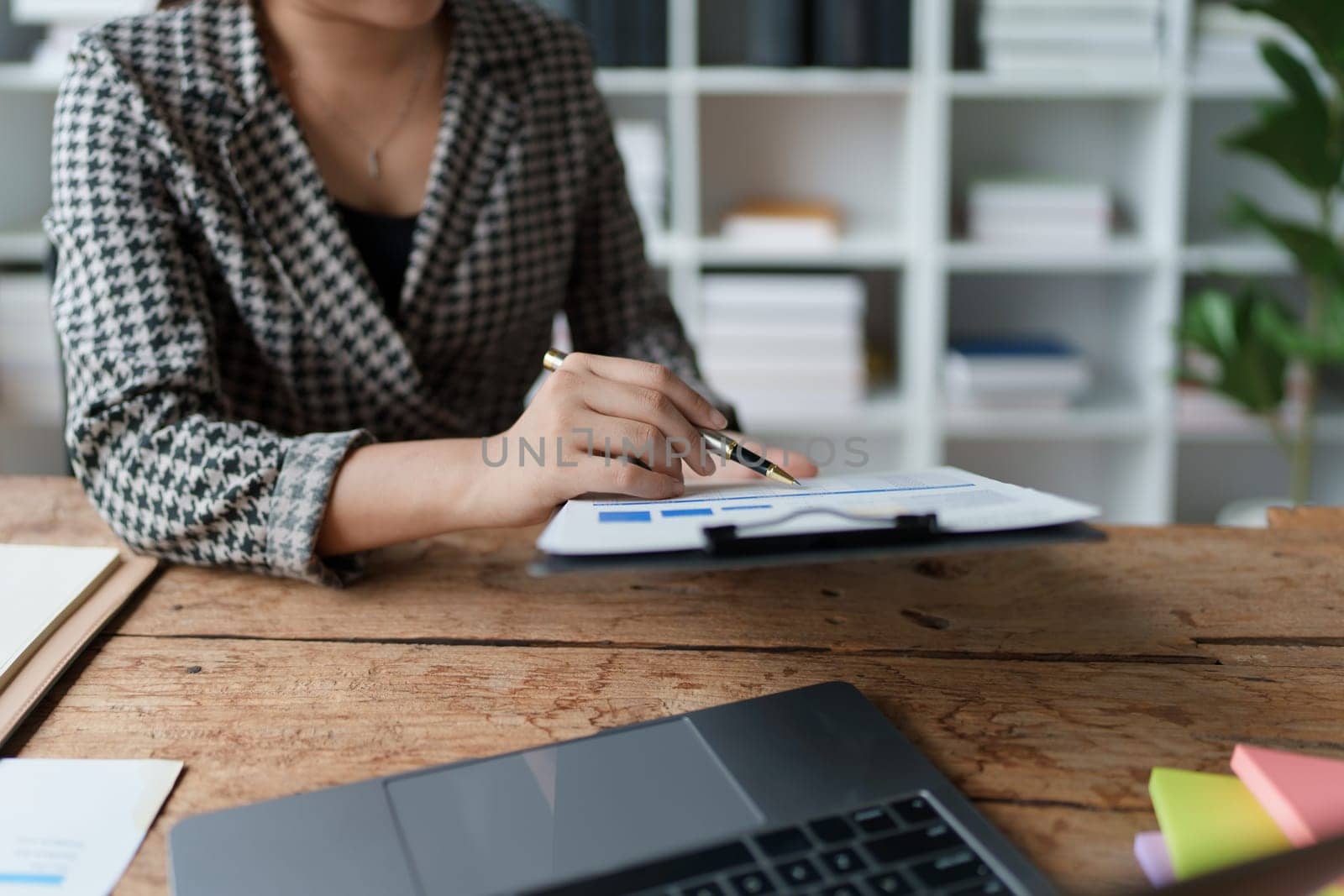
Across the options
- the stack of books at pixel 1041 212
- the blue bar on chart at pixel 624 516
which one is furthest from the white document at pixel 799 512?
the stack of books at pixel 1041 212

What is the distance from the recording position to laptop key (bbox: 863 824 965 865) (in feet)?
1.54

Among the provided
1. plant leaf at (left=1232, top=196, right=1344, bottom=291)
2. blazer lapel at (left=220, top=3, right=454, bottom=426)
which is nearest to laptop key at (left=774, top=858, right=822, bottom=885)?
blazer lapel at (left=220, top=3, right=454, bottom=426)

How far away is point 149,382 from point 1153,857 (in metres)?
0.75

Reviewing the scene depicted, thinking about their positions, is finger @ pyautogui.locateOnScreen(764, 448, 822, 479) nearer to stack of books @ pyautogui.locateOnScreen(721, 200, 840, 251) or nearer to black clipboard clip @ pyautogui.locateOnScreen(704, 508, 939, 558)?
black clipboard clip @ pyautogui.locateOnScreen(704, 508, 939, 558)

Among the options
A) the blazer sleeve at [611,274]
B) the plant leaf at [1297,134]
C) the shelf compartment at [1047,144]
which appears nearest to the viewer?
the blazer sleeve at [611,274]

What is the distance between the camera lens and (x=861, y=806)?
0.51m

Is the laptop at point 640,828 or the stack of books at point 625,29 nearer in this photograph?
the laptop at point 640,828

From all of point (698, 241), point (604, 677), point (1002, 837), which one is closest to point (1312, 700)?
point (1002, 837)

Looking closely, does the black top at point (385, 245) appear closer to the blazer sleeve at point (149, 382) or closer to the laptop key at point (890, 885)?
the blazer sleeve at point (149, 382)

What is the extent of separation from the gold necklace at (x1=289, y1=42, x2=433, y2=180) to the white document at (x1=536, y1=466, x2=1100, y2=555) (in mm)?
598

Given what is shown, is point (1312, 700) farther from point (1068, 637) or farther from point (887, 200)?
point (887, 200)

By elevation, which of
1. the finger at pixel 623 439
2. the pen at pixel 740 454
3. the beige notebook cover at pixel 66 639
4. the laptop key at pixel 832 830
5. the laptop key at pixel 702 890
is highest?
the finger at pixel 623 439

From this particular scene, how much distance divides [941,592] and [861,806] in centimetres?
31

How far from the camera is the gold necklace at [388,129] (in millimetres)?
1146
